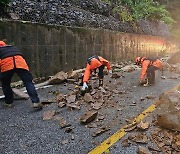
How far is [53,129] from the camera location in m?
4.40

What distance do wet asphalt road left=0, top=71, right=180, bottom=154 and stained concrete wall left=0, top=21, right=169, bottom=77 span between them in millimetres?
2008

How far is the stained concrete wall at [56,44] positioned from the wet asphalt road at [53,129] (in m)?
2.01

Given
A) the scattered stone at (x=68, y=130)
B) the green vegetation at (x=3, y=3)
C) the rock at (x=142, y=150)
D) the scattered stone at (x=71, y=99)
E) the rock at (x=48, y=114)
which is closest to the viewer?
the rock at (x=142, y=150)

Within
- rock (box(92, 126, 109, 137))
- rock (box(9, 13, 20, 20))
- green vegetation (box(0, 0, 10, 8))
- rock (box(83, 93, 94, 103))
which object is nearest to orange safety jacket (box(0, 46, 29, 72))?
rock (box(83, 93, 94, 103))

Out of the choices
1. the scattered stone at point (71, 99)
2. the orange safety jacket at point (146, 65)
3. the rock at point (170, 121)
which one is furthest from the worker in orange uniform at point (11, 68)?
the orange safety jacket at point (146, 65)

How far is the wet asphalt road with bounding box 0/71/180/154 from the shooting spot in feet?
12.1

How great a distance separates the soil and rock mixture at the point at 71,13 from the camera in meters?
9.32

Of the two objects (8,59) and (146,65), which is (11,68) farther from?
(146,65)

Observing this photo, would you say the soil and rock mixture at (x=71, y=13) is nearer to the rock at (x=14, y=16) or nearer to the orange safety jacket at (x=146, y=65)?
the rock at (x=14, y=16)

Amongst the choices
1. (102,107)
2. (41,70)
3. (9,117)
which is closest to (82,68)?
(41,70)

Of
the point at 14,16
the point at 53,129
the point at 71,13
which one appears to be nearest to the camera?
the point at 53,129

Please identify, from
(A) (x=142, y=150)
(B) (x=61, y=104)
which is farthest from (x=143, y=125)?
(B) (x=61, y=104)

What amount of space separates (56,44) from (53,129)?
206 inches

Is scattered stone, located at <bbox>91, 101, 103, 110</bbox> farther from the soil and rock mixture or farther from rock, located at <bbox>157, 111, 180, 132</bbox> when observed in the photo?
the soil and rock mixture
